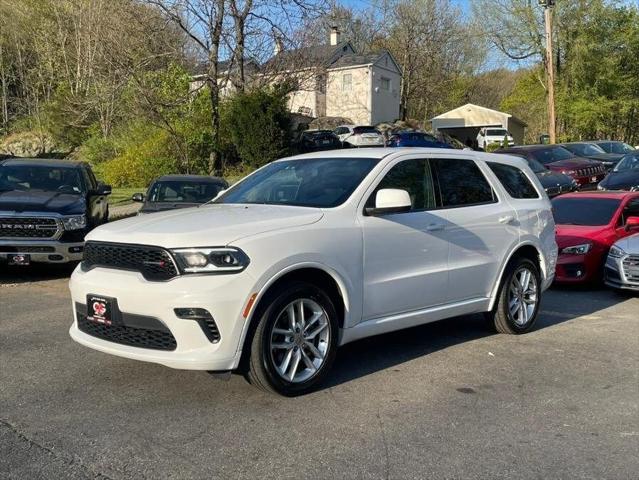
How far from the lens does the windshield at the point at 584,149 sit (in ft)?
78.8

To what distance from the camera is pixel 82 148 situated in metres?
32.5

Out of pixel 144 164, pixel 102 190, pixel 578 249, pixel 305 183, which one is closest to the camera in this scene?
pixel 305 183

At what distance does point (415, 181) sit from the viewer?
5.84m

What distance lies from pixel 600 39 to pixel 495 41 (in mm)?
6597

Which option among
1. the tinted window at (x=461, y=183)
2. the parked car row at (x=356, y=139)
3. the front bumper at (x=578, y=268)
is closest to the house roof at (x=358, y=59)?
the parked car row at (x=356, y=139)

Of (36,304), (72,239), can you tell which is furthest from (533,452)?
(72,239)

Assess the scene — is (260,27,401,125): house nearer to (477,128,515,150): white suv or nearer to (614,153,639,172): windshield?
(477,128,515,150): white suv

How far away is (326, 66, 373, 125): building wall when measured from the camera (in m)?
48.7

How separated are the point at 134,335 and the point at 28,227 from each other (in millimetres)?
5560

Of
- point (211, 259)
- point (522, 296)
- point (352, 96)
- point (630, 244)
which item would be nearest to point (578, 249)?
point (630, 244)

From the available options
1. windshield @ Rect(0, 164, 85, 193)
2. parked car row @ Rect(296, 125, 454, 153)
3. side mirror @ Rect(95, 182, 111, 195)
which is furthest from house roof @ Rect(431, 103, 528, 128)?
windshield @ Rect(0, 164, 85, 193)

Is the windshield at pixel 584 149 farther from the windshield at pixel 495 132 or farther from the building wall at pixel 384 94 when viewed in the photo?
the building wall at pixel 384 94

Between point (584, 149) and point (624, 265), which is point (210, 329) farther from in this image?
point (584, 149)

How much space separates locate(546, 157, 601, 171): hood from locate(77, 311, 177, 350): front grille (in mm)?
17905
